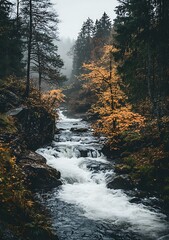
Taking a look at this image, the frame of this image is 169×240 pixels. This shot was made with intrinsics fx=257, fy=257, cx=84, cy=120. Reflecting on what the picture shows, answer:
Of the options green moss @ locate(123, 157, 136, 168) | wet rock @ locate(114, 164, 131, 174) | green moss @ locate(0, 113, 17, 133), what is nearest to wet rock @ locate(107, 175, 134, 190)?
wet rock @ locate(114, 164, 131, 174)

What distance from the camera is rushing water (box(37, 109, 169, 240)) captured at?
987 cm

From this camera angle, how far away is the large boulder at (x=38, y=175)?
13.7 metres

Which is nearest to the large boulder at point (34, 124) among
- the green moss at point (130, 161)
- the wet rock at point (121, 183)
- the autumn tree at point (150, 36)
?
the green moss at point (130, 161)

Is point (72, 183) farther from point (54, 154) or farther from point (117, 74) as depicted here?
point (117, 74)

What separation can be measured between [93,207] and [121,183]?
269 centimetres

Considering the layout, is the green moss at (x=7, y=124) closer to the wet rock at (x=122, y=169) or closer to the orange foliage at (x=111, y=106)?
the orange foliage at (x=111, y=106)

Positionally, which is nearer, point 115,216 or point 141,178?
point 115,216

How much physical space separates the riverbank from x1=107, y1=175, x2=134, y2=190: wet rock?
3063 millimetres

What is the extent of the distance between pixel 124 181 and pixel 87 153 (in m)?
6.13

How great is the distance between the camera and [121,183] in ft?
46.9

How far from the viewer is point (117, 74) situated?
21.7 metres

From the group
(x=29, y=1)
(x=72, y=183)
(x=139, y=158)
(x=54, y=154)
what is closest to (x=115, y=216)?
(x=72, y=183)

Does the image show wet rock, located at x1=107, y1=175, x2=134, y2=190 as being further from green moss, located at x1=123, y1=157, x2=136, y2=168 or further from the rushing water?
green moss, located at x1=123, y1=157, x2=136, y2=168

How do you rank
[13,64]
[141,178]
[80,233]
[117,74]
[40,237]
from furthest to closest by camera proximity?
[13,64] → [117,74] → [141,178] → [80,233] → [40,237]
